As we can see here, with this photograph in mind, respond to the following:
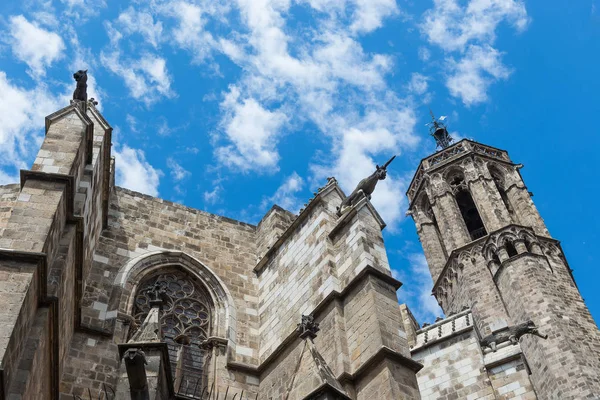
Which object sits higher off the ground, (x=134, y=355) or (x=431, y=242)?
(x=431, y=242)

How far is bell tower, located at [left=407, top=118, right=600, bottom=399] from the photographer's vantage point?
691 inches

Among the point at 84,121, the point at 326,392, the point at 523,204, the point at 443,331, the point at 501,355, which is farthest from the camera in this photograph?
the point at 523,204

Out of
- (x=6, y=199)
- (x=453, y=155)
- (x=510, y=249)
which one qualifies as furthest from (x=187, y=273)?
(x=453, y=155)

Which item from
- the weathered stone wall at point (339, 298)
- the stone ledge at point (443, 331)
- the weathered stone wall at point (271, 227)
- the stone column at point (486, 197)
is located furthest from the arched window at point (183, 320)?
the stone column at point (486, 197)

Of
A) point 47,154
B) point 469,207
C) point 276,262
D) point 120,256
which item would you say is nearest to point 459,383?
point 276,262

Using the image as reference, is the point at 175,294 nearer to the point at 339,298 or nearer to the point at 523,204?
the point at 339,298

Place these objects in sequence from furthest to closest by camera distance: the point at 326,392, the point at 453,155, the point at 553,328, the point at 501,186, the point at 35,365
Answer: the point at 453,155, the point at 501,186, the point at 553,328, the point at 326,392, the point at 35,365

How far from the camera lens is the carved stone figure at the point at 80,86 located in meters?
10.1

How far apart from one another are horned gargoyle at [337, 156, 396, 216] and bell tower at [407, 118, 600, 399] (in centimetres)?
557

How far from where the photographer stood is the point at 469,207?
27.2 meters

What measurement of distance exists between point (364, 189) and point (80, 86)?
4390mm

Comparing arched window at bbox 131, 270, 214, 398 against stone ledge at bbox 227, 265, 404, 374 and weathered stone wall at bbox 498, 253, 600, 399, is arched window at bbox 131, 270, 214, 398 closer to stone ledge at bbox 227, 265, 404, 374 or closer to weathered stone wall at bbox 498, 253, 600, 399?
stone ledge at bbox 227, 265, 404, 374

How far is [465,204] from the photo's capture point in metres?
27.2

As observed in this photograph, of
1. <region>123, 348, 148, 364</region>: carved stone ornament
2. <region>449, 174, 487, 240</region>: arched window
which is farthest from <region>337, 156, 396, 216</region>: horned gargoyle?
<region>449, 174, 487, 240</region>: arched window
